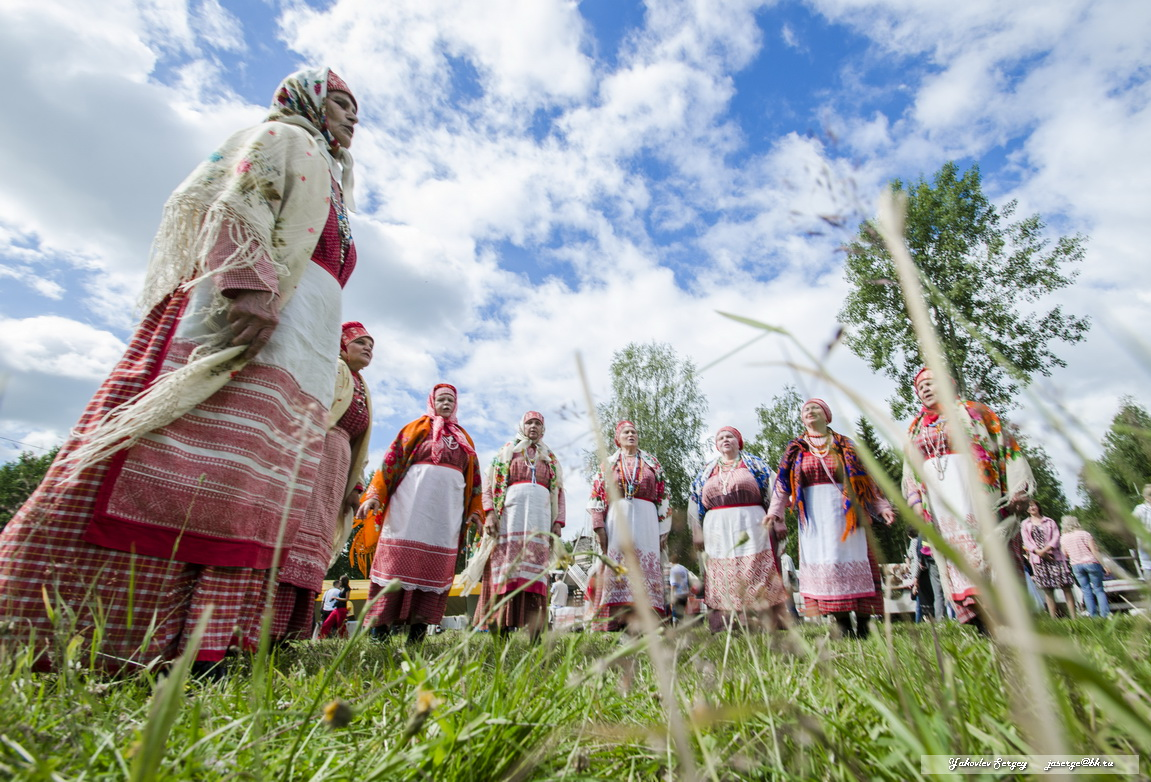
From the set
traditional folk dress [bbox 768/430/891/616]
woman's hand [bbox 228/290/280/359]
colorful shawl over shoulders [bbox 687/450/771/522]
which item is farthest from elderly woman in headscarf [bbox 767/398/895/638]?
woman's hand [bbox 228/290/280/359]

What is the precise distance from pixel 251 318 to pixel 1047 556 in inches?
400

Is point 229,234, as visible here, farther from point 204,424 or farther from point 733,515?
point 733,515

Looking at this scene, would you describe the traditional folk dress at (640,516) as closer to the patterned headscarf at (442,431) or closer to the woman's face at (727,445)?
the woman's face at (727,445)

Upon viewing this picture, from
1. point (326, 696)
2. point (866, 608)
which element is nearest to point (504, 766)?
point (326, 696)

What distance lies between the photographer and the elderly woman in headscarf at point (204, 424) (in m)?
1.84

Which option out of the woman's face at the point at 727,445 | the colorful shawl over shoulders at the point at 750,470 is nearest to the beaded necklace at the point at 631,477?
the colorful shawl over shoulders at the point at 750,470

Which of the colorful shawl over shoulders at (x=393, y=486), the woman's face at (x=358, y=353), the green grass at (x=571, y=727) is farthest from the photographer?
the colorful shawl over shoulders at (x=393, y=486)

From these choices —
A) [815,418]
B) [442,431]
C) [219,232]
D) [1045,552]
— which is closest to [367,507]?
[442,431]

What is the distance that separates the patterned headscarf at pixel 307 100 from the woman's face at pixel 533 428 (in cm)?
343

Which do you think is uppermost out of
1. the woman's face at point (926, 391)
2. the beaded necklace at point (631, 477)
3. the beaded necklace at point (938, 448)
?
the woman's face at point (926, 391)

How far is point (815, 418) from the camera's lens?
5555 millimetres

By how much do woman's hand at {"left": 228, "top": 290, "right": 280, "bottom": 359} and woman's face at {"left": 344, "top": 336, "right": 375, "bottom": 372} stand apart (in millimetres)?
2032

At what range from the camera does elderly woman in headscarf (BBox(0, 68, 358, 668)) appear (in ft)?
6.02

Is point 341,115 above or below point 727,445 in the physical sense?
above
